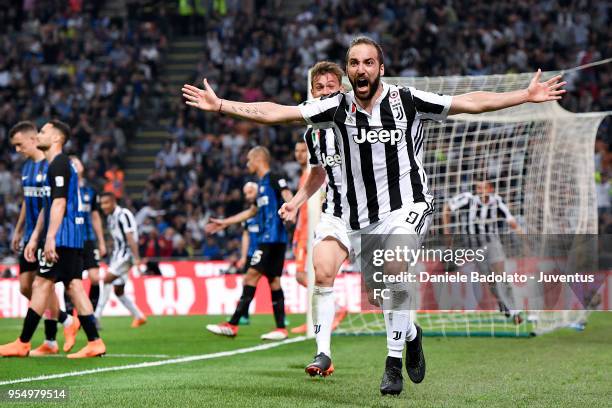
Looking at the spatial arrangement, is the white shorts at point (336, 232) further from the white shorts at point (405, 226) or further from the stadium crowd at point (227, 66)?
the stadium crowd at point (227, 66)

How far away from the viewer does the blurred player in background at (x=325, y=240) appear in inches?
265

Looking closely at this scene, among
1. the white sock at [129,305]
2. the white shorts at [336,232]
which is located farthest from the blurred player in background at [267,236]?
the white shorts at [336,232]

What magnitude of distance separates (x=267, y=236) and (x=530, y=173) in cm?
377

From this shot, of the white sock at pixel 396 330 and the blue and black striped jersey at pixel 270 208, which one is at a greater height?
the blue and black striped jersey at pixel 270 208

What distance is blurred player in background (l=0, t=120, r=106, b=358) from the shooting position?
30.5 feet

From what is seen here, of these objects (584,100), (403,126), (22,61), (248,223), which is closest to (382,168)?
(403,126)

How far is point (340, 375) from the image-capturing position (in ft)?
25.3

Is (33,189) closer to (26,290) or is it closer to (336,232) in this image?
(26,290)

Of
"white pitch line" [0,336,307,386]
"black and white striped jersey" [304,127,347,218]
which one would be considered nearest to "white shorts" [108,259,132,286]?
"white pitch line" [0,336,307,386]

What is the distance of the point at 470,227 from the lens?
47.1 feet

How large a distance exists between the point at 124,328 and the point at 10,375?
6606mm

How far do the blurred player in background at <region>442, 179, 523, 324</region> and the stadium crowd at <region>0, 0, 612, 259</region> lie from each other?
702cm

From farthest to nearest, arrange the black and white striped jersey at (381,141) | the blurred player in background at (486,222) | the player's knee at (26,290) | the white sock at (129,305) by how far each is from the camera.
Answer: the white sock at (129,305) < the blurred player in background at (486,222) < the player's knee at (26,290) < the black and white striped jersey at (381,141)

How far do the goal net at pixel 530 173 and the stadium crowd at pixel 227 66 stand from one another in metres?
6.76
